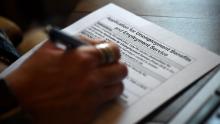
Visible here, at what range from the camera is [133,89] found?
2.19 ft

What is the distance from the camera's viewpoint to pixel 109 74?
24.5 inches

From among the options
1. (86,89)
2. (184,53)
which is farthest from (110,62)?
(184,53)

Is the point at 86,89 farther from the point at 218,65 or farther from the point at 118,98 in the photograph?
the point at 218,65

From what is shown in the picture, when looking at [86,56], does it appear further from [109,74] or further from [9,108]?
[9,108]

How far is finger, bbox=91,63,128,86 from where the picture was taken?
609 millimetres

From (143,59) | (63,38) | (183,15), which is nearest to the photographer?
(63,38)

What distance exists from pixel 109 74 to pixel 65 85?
8cm

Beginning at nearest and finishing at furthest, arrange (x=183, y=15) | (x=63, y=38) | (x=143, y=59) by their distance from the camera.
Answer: (x=63, y=38)
(x=143, y=59)
(x=183, y=15)

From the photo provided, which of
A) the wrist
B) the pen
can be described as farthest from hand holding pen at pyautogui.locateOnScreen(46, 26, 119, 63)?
the wrist

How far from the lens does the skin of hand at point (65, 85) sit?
0.60 meters

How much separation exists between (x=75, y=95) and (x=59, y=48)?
3.6 inches

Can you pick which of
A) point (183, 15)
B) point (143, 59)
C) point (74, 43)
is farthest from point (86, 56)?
point (183, 15)

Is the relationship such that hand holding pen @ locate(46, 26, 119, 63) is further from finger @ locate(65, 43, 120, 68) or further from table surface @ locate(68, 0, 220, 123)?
table surface @ locate(68, 0, 220, 123)

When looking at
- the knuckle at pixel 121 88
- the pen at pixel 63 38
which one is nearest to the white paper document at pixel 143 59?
the knuckle at pixel 121 88
